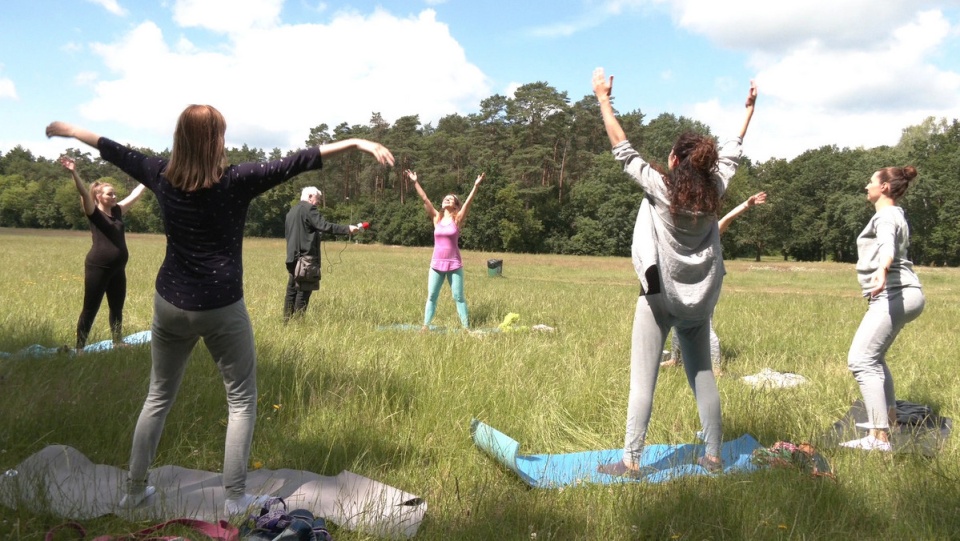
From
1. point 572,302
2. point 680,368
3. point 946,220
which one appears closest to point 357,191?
point 946,220

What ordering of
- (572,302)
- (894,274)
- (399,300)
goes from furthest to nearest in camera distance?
1. (572,302)
2. (399,300)
3. (894,274)

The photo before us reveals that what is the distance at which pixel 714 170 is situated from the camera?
3562 millimetres

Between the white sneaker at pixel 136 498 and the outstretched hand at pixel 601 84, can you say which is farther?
the outstretched hand at pixel 601 84

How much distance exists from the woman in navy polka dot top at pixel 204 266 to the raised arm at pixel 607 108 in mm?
1292

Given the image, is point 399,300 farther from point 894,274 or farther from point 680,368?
point 894,274

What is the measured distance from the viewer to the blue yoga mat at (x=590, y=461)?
3555 mm

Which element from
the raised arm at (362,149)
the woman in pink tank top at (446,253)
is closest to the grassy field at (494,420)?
the woman in pink tank top at (446,253)

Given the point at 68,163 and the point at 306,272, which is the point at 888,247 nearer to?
the point at 68,163

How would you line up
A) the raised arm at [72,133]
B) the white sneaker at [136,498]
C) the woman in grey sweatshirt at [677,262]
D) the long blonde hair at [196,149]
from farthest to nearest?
the woman in grey sweatshirt at [677,262]
the raised arm at [72,133]
the white sneaker at [136,498]
the long blonde hair at [196,149]

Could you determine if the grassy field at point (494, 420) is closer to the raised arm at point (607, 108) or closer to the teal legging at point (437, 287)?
the teal legging at point (437, 287)

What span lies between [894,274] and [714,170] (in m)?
1.76

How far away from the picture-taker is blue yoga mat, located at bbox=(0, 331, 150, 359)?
18.5ft

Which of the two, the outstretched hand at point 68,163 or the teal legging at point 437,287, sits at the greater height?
the outstretched hand at point 68,163

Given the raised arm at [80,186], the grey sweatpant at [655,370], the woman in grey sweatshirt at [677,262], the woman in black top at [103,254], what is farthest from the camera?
the woman in black top at [103,254]
